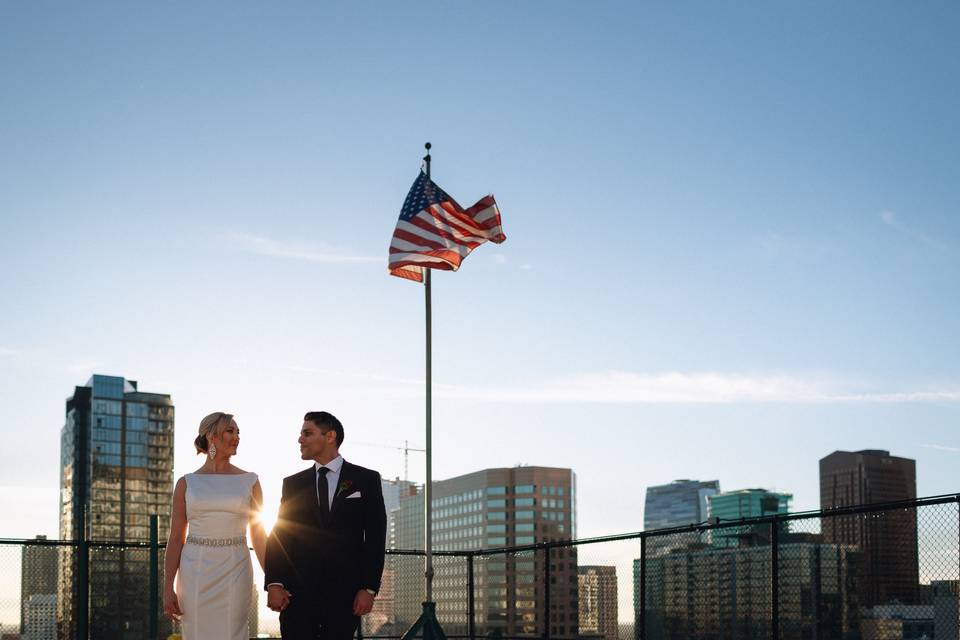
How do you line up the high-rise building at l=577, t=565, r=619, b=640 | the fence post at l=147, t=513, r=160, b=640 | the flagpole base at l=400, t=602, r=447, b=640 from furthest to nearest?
the high-rise building at l=577, t=565, r=619, b=640 → the flagpole base at l=400, t=602, r=447, b=640 → the fence post at l=147, t=513, r=160, b=640

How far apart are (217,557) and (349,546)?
0.74 m

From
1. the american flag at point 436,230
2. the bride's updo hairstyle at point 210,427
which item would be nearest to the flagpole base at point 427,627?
the american flag at point 436,230

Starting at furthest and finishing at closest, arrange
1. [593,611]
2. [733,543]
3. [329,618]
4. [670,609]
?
[733,543], [670,609], [593,611], [329,618]

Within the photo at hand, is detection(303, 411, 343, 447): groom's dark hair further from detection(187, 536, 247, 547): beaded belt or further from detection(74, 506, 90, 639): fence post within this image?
detection(74, 506, 90, 639): fence post

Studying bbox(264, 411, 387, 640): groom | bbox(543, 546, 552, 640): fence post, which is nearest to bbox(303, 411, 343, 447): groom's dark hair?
bbox(264, 411, 387, 640): groom

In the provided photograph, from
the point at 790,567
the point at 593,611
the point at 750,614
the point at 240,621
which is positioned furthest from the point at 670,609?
the point at 240,621

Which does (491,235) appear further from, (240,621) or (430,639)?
(240,621)

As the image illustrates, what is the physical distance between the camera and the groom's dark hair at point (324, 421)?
6.70 meters

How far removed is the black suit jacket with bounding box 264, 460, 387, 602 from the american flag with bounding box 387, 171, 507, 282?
575 cm

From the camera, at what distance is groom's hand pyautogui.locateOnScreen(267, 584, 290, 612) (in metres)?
6.61

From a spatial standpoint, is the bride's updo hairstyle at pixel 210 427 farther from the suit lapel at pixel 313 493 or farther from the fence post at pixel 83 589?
the fence post at pixel 83 589

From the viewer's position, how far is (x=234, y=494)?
6.69m

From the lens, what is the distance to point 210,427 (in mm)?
6586

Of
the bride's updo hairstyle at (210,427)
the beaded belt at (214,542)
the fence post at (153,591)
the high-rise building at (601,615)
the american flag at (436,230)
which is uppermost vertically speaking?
the american flag at (436,230)
